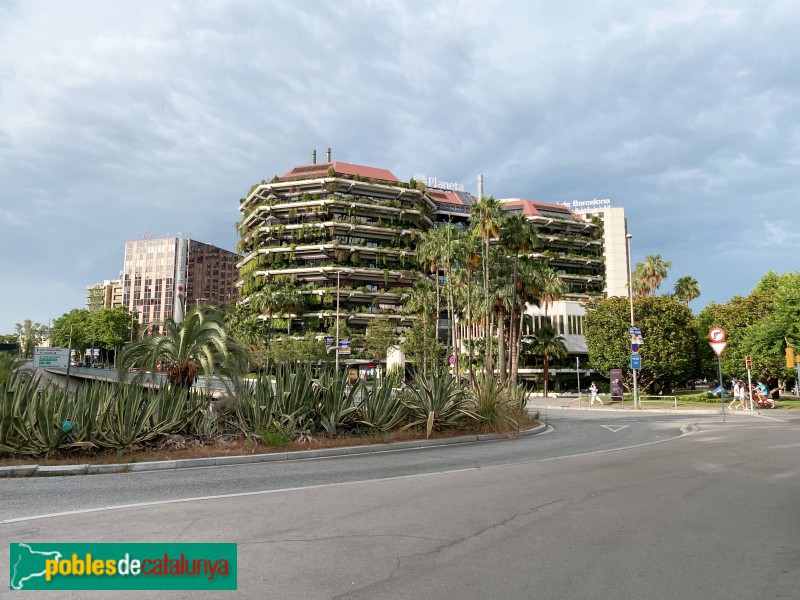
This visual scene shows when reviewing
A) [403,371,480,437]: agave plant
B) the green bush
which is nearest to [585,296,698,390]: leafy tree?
[403,371,480,437]: agave plant

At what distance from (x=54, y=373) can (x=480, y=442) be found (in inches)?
3110

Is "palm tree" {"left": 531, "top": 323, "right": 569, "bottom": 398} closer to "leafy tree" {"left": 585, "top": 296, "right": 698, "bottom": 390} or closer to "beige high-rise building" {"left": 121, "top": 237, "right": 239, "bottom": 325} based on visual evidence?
"leafy tree" {"left": 585, "top": 296, "right": 698, "bottom": 390}

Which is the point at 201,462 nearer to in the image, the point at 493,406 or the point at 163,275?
the point at 493,406

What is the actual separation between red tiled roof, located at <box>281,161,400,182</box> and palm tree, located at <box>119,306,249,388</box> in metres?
66.3

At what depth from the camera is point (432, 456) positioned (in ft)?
40.4

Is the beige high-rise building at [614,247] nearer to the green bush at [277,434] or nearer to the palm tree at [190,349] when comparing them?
the palm tree at [190,349]

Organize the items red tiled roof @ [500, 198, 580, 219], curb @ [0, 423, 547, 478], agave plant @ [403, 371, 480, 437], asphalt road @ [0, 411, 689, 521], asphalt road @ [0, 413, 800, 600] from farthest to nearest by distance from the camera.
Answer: red tiled roof @ [500, 198, 580, 219] < agave plant @ [403, 371, 480, 437] < curb @ [0, 423, 547, 478] < asphalt road @ [0, 411, 689, 521] < asphalt road @ [0, 413, 800, 600]

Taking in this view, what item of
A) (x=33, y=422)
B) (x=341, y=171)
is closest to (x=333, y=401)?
(x=33, y=422)

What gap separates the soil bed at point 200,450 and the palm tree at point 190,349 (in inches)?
173

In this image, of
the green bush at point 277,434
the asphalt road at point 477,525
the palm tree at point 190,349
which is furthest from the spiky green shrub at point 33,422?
the palm tree at point 190,349

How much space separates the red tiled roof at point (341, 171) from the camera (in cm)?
8356

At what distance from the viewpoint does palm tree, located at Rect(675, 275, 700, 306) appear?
249 feet

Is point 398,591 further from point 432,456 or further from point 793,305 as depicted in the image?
point 793,305

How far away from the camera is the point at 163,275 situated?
16238 centimetres
